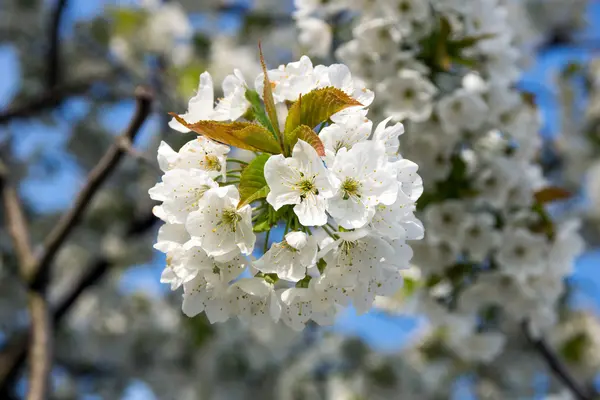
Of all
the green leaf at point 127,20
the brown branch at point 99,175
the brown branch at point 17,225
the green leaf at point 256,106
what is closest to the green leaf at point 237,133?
the green leaf at point 256,106

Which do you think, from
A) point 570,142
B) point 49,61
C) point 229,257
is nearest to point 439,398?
point 570,142

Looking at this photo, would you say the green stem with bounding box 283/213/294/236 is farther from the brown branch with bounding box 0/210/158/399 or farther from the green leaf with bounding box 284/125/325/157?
Result: the brown branch with bounding box 0/210/158/399

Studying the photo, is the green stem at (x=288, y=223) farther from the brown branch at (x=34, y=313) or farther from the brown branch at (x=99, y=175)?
the brown branch at (x=34, y=313)

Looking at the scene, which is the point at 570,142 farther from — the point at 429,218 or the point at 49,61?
the point at 49,61

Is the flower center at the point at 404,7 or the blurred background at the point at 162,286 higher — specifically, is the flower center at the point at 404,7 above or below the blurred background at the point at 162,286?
above

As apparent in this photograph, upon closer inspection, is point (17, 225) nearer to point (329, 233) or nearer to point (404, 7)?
point (404, 7)

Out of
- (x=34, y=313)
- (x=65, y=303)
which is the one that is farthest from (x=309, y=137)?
(x=65, y=303)

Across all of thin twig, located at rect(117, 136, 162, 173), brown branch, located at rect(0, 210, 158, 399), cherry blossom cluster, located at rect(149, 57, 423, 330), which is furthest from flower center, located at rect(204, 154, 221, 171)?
brown branch, located at rect(0, 210, 158, 399)
